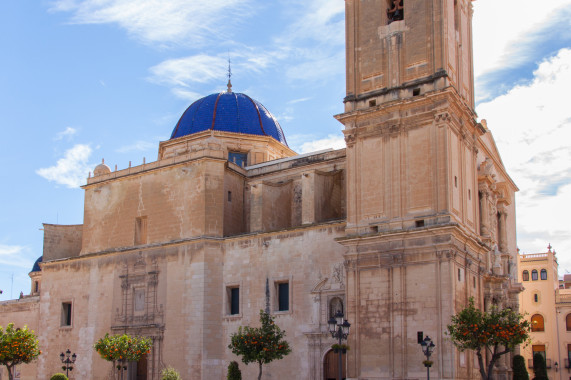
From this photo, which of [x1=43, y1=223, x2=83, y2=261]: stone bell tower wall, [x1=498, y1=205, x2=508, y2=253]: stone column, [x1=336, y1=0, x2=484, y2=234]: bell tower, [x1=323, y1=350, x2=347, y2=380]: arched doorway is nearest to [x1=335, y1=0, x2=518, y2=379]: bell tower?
[x1=336, y1=0, x2=484, y2=234]: bell tower

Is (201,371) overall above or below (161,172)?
below

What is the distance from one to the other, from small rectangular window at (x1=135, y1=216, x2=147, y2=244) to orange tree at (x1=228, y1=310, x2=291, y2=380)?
9.87 m

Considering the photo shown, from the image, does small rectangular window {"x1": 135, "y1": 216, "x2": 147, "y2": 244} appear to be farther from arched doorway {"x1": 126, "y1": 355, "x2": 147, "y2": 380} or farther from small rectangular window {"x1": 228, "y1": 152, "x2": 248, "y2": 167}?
small rectangular window {"x1": 228, "y1": 152, "x2": 248, "y2": 167}

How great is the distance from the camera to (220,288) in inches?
1298

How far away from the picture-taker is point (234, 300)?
108 feet

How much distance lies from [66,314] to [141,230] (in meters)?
6.59

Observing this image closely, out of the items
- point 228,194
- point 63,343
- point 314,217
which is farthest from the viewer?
point 63,343

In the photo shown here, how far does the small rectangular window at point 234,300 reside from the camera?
32659 mm

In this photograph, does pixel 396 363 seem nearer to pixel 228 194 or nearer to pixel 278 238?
pixel 278 238

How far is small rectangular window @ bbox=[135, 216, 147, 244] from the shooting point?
118ft

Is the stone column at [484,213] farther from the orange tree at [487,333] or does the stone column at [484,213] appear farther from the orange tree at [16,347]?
the orange tree at [16,347]

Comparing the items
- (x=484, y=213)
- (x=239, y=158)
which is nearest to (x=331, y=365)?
(x=484, y=213)

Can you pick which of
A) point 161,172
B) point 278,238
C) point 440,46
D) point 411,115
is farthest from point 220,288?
point 440,46

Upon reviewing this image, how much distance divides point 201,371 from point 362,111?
13403mm
